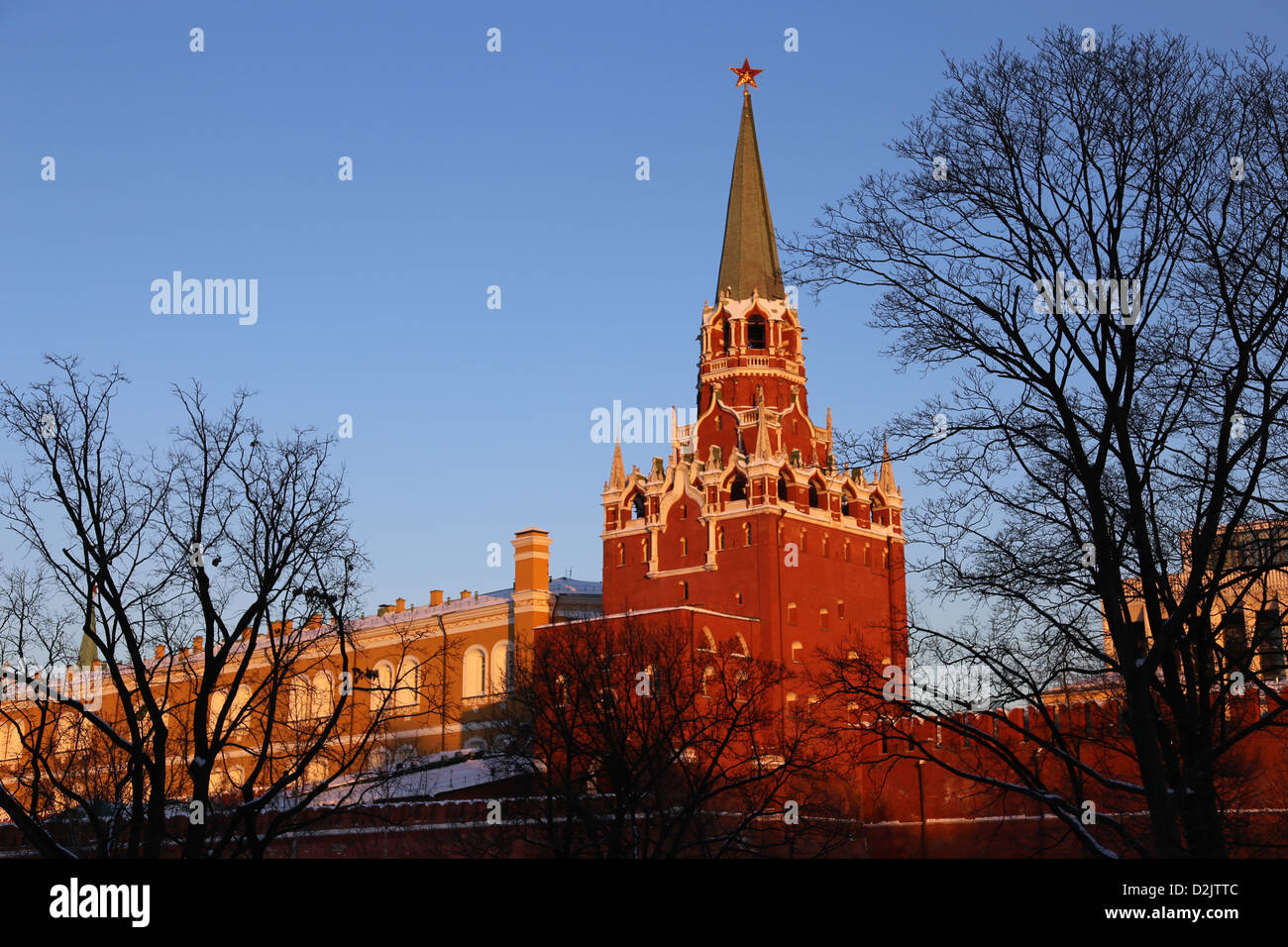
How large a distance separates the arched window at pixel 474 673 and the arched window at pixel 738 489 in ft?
54.7

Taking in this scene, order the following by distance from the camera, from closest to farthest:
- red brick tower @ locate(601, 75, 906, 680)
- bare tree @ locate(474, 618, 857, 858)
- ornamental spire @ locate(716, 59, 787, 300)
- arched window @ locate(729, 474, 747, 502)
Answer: bare tree @ locate(474, 618, 857, 858) < red brick tower @ locate(601, 75, 906, 680) < arched window @ locate(729, 474, 747, 502) < ornamental spire @ locate(716, 59, 787, 300)

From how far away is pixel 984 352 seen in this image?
60.6 ft

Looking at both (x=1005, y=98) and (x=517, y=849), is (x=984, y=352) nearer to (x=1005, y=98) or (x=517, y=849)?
(x=1005, y=98)

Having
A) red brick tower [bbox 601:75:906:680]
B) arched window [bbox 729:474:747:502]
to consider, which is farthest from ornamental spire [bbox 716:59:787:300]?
arched window [bbox 729:474:747:502]

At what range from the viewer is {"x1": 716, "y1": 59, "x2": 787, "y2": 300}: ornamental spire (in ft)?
236

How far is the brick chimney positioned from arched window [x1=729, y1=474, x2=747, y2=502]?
11273mm

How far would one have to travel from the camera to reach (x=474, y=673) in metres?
75.6

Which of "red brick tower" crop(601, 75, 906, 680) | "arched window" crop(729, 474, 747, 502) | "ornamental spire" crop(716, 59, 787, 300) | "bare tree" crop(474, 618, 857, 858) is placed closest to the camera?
"bare tree" crop(474, 618, 857, 858)

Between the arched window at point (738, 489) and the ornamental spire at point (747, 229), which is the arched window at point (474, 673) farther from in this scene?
the ornamental spire at point (747, 229)

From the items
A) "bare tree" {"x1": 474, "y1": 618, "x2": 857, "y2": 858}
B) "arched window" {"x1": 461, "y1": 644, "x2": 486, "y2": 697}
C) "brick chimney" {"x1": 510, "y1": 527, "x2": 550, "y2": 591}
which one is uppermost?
"brick chimney" {"x1": 510, "y1": 527, "x2": 550, "y2": 591}

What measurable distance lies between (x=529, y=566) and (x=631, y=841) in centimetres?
3699

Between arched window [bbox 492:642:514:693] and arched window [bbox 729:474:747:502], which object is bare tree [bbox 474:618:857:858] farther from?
arched window [bbox 492:642:514:693]

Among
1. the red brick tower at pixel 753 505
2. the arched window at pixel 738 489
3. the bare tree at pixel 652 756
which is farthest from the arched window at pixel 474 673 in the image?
the arched window at pixel 738 489
